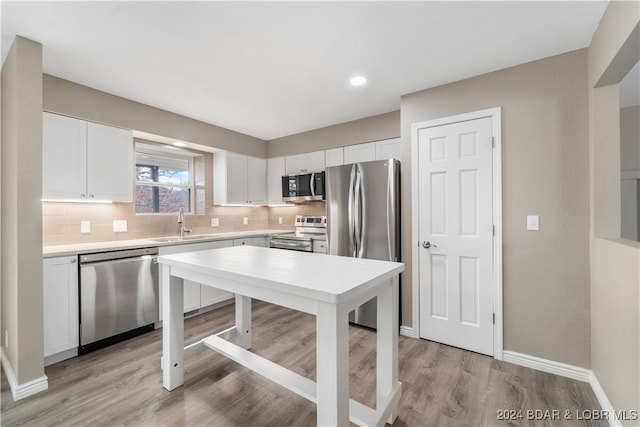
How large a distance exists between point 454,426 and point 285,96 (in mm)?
3102

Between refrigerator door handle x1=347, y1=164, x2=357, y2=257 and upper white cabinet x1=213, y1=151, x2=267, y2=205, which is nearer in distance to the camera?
refrigerator door handle x1=347, y1=164, x2=357, y2=257

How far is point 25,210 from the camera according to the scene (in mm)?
1913

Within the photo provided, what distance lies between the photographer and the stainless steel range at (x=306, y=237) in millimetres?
3787

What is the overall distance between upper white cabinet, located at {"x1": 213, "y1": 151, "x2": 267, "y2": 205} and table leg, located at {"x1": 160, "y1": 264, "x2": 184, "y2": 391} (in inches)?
88.7

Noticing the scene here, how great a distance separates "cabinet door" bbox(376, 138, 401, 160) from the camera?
11.4 feet

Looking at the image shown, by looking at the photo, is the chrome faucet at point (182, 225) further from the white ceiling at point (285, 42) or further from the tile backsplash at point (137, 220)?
the white ceiling at point (285, 42)

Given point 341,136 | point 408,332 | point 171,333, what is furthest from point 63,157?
point 408,332

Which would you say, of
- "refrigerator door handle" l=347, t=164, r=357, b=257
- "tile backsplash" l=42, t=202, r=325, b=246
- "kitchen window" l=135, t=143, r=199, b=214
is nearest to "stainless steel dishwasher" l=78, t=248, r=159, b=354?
"tile backsplash" l=42, t=202, r=325, b=246

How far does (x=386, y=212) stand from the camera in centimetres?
293

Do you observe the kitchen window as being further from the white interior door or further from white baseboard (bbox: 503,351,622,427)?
white baseboard (bbox: 503,351,622,427)

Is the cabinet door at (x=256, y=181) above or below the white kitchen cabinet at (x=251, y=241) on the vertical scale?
above

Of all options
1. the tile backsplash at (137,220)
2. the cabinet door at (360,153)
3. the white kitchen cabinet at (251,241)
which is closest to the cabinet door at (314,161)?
the cabinet door at (360,153)

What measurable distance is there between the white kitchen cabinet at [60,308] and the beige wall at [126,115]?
1409 mm

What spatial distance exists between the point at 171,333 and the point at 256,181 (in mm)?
2971
